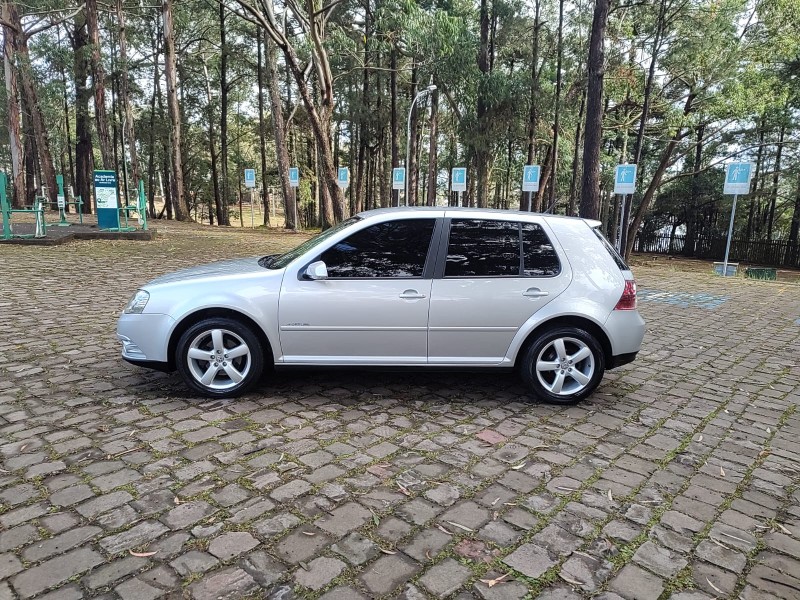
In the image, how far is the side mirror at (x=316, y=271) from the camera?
14.0ft

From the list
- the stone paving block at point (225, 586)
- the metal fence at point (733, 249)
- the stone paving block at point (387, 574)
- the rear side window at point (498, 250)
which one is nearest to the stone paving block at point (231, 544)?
the stone paving block at point (225, 586)

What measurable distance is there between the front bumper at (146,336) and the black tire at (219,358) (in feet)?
0.42

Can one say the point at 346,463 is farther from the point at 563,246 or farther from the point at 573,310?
the point at 563,246

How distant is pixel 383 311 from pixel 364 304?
0.53 feet

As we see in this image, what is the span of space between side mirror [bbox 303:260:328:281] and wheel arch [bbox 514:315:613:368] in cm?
172

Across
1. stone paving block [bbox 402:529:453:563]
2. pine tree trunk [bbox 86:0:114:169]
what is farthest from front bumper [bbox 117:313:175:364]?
pine tree trunk [bbox 86:0:114:169]

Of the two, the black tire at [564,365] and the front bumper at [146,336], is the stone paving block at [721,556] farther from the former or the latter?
the front bumper at [146,336]

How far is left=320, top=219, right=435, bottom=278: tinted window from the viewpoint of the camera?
14.5 feet

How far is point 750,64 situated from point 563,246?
2279cm

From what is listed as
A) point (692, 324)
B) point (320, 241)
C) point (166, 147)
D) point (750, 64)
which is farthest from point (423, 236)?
point (166, 147)

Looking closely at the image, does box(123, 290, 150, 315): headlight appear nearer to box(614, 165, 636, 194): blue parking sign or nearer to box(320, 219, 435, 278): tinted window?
box(320, 219, 435, 278): tinted window

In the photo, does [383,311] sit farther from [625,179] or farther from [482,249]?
[625,179]

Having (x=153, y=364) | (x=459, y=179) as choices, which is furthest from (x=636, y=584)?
(x=459, y=179)

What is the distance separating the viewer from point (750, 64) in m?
21.5
